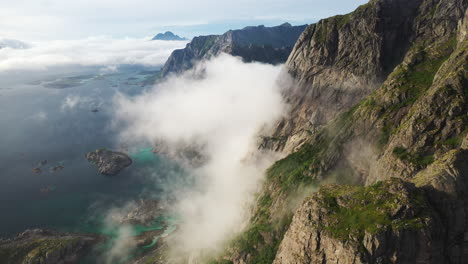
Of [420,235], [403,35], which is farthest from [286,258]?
[403,35]

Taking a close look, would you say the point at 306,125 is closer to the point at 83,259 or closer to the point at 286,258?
the point at 286,258

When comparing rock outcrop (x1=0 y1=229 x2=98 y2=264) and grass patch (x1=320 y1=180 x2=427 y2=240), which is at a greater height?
grass patch (x1=320 y1=180 x2=427 y2=240)

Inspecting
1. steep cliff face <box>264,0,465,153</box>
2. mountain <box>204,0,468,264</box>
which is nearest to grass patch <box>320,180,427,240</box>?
mountain <box>204,0,468,264</box>

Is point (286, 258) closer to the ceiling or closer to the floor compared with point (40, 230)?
closer to the ceiling

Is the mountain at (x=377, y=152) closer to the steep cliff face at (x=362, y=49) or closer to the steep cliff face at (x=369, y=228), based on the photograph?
the steep cliff face at (x=369, y=228)

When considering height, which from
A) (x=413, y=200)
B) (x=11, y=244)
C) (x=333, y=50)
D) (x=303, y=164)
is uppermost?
(x=333, y=50)

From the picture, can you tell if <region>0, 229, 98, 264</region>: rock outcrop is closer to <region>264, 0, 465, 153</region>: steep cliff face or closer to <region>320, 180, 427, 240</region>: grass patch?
<region>264, 0, 465, 153</region>: steep cliff face

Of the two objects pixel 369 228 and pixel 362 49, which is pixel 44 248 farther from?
pixel 362 49

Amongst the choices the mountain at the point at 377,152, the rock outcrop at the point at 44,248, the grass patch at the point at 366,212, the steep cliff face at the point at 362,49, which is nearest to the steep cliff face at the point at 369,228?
the grass patch at the point at 366,212
